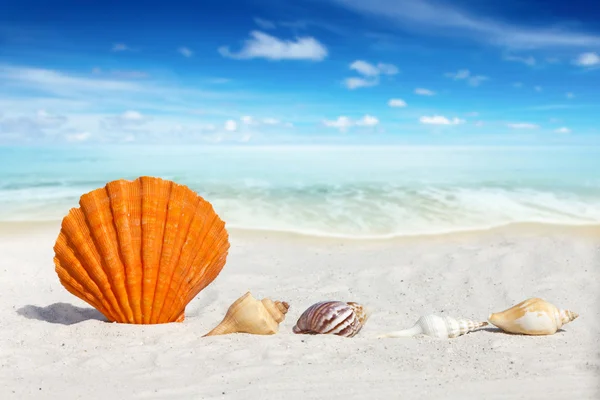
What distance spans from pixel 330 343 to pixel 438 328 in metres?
0.89

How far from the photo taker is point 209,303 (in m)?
5.73

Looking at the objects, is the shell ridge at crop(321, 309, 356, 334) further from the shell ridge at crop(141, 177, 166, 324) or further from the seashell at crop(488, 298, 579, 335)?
the shell ridge at crop(141, 177, 166, 324)

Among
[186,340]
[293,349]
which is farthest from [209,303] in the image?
[293,349]

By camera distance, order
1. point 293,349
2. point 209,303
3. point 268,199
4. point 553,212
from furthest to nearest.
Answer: point 268,199
point 553,212
point 209,303
point 293,349

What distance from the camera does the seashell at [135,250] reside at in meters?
4.46

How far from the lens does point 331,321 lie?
4.29 meters

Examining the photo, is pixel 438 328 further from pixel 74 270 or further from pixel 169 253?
pixel 74 270

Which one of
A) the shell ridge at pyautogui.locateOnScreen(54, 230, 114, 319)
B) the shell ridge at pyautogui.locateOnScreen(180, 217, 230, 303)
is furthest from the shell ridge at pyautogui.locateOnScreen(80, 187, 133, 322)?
the shell ridge at pyautogui.locateOnScreen(180, 217, 230, 303)

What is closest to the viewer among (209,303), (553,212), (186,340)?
(186,340)

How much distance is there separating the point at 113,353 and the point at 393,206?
11878 mm

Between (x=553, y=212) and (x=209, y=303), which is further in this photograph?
(x=553, y=212)

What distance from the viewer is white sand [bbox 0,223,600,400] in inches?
124

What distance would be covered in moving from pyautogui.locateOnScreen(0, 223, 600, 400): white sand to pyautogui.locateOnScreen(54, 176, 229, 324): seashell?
0.70ft

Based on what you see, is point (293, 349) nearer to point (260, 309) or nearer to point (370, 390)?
point (260, 309)
